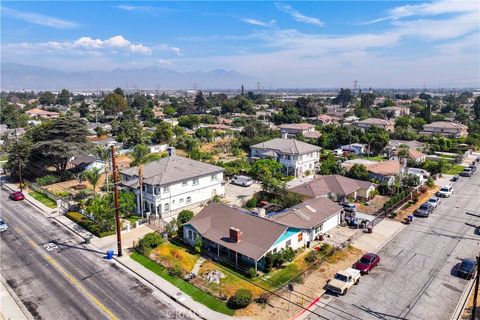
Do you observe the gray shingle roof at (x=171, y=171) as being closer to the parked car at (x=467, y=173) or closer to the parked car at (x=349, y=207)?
the parked car at (x=349, y=207)

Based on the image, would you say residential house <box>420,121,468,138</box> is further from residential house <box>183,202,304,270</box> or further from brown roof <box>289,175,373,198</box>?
residential house <box>183,202,304,270</box>

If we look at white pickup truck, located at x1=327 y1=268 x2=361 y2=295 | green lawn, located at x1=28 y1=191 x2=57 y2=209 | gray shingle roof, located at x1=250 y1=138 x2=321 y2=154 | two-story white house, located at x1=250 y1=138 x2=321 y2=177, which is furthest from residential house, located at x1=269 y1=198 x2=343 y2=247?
green lawn, located at x1=28 y1=191 x2=57 y2=209

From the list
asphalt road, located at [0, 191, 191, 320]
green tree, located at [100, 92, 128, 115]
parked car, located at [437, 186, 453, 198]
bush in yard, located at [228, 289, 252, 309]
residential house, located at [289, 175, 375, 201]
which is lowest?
asphalt road, located at [0, 191, 191, 320]

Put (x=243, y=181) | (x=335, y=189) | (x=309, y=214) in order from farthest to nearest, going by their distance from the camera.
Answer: (x=243, y=181)
(x=335, y=189)
(x=309, y=214)

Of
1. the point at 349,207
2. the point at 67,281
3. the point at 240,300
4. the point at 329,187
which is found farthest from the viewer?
the point at 329,187

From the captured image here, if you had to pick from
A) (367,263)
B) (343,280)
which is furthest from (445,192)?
(343,280)

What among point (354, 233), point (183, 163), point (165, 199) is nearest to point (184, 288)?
point (165, 199)

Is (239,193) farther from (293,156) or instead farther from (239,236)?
(239,236)
